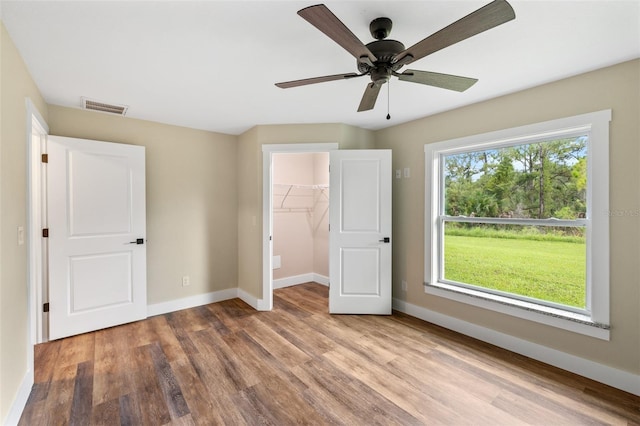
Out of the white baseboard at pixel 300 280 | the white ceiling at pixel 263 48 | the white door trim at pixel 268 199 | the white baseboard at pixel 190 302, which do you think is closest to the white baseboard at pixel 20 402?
the white baseboard at pixel 190 302

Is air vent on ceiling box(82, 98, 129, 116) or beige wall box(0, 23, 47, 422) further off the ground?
air vent on ceiling box(82, 98, 129, 116)

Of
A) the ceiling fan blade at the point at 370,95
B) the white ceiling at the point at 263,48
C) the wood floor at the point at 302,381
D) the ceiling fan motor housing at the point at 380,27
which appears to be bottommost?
the wood floor at the point at 302,381

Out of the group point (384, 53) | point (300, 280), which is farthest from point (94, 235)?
point (384, 53)

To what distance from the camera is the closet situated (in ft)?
14.8

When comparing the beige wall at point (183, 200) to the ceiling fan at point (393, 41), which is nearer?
the ceiling fan at point (393, 41)

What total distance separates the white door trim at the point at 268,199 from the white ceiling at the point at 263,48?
2.17ft

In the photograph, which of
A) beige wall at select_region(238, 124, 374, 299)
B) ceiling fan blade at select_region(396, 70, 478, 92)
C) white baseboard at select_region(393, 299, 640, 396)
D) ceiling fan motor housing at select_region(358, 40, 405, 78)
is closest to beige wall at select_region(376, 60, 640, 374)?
white baseboard at select_region(393, 299, 640, 396)

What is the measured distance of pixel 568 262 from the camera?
237cm

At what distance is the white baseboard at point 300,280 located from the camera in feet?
14.8

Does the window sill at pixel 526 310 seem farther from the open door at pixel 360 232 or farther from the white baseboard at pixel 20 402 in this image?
the white baseboard at pixel 20 402

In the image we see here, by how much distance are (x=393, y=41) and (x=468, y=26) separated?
0.44 meters

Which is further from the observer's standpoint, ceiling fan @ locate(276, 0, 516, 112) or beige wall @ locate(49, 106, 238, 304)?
beige wall @ locate(49, 106, 238, 304)

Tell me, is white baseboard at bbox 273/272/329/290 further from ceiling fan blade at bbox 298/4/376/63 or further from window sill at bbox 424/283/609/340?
ceiling fan blade at bbox 298/4/376/63

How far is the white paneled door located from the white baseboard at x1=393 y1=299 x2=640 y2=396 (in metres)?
3.34
